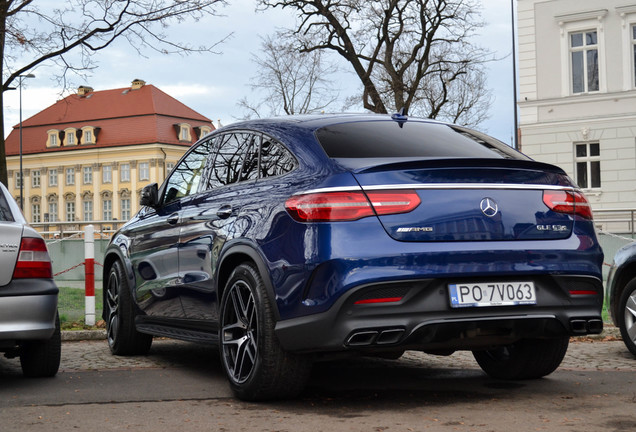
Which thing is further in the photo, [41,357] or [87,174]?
[87,174]

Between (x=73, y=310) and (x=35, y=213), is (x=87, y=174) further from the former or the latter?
(x=73, y=310)

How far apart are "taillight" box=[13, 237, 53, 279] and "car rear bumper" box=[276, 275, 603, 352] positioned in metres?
2.09

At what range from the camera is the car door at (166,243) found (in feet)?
23.0

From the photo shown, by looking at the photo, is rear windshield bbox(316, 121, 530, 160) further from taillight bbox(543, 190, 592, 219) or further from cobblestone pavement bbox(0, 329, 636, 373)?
cobblestone pavement bbox(0, 329, 636, 373)

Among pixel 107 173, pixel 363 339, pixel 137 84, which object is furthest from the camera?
pixel 137 84

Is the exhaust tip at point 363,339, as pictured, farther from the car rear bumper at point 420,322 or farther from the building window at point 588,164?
the building window at point 588,164

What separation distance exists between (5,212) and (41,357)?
107cm

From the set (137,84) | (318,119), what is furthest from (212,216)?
(137,84)

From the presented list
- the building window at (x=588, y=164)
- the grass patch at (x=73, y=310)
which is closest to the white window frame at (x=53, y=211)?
the building window at (x=588, y=164)

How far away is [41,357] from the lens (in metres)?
6.89

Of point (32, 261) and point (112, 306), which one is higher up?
point (32, 261)

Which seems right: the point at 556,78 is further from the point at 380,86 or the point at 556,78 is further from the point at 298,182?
the point at 298,182

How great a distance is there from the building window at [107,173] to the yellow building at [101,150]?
0.01 meters

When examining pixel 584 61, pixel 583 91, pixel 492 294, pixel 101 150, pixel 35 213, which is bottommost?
pixel 492 294
